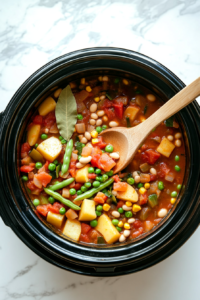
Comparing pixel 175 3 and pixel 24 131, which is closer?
pixel 24 131

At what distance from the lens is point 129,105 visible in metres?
3.86

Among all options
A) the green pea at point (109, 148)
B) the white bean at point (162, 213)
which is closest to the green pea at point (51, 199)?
the green pea at point (109, 148)

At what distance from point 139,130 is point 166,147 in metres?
0.51

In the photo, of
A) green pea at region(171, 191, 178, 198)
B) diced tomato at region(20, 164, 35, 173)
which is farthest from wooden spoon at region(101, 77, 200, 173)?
diced tomato at region(20, 164, 35, 173)

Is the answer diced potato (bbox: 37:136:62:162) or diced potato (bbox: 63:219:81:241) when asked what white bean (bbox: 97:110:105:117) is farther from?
diced potato (bbox: 63:219:81:241)

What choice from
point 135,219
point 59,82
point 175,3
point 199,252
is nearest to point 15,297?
point 135,219

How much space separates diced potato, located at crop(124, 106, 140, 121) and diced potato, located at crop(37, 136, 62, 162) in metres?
1.01

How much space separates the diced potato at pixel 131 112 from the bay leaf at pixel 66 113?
0.70m

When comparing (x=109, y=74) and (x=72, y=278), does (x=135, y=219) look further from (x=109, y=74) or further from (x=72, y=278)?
(x=109, y=74)

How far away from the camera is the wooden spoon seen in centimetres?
300

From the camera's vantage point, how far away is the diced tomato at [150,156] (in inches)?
147

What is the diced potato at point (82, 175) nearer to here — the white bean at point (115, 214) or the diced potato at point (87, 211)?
the diced potato at point (87, 211)

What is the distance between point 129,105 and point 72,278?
249cm

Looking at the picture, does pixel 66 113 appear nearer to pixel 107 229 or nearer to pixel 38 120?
pixel 38 120
